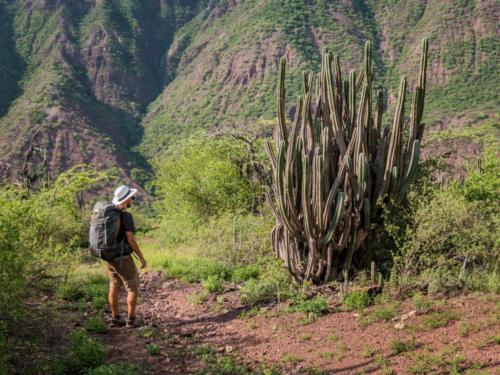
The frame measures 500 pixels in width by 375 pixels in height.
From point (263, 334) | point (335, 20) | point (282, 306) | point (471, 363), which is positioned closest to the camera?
point (471, 363)

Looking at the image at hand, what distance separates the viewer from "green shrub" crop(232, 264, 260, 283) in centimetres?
811

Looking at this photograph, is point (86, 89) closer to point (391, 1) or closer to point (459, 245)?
point (391, 1)

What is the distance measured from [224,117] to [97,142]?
11.6m

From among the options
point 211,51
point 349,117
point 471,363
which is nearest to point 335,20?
point 211,51

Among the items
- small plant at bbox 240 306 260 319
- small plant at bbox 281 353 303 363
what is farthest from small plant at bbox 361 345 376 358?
small plant at bbox 240 306 260 319

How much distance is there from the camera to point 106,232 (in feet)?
18.5

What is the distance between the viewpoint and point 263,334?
5.80 meters

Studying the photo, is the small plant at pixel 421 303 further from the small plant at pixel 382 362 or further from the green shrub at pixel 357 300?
the small plant at pixel 382 362

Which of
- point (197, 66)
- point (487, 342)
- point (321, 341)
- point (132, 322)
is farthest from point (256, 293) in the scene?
point (197, 66)

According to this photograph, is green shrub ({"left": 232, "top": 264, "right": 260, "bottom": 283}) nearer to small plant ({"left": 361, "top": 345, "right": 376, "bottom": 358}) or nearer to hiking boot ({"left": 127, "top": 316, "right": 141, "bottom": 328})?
hiking boot ({"left": 127, "top": 316, "right": 141, "bottom": 328})

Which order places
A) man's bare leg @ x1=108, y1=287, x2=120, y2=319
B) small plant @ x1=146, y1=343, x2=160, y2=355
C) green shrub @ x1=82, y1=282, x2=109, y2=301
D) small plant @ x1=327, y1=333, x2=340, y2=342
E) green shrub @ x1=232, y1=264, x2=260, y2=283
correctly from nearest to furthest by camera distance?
small plant @ x1=146, y1=343, x2=160, y2=355 → small plant @ x1=327, y1=333, x2=340, y2=342 → man's bare leg @ x1=108, y1=287, x2=120, y2=319 → green shrub @ x1=82, y1=282, x2=109, y2=301 → green shrub @ x1=232, y1=264, x2=260, y2=283

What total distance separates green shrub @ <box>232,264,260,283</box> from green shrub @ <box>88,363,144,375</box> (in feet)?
11.4

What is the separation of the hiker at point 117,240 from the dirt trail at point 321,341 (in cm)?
64

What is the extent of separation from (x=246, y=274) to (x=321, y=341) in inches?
117
